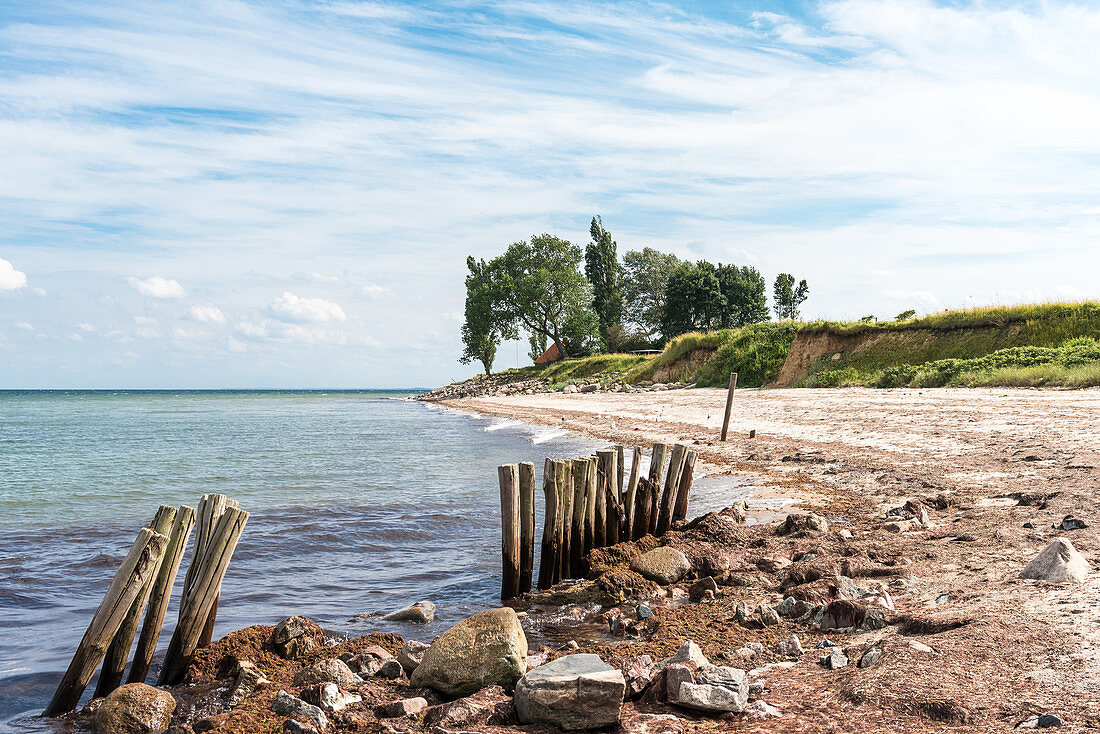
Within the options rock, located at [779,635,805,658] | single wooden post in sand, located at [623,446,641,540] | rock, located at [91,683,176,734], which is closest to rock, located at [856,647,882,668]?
rock, located at [779,635,805,658]

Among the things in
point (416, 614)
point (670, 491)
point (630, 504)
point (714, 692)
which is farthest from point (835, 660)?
point (670, 491)

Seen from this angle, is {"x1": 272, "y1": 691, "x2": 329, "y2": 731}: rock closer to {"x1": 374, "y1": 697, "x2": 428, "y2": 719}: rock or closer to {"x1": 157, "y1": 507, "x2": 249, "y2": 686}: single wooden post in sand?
{"x1": 374, "y1": 697, "x2": 428, "y2": 719}: rock

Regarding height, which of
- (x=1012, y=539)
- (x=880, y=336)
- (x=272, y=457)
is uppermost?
(x=880, y=336)

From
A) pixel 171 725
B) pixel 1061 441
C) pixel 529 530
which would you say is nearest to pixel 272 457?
pixel 529 530

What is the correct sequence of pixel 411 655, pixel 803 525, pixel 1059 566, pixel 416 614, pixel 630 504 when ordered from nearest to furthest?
1. pixel 1059 566
2. pixel 411 655
3. pixel 416 614
4. pixel 803 525
5. pixel 630 504

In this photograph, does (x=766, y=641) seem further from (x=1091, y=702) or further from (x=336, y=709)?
(x=336, y=709)

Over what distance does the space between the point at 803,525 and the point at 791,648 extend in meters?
3.95

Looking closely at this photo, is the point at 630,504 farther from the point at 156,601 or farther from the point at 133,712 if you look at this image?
the point at 133,712

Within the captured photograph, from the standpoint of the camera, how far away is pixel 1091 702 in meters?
3.74

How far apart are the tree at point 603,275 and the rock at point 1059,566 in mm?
79664

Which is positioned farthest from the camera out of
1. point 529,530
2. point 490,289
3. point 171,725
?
point 490,289

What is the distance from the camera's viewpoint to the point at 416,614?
24.3 feet

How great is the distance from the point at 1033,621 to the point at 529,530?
4.68m

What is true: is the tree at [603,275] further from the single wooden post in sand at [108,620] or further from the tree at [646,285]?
the single wooden post in sand at [108,620]
